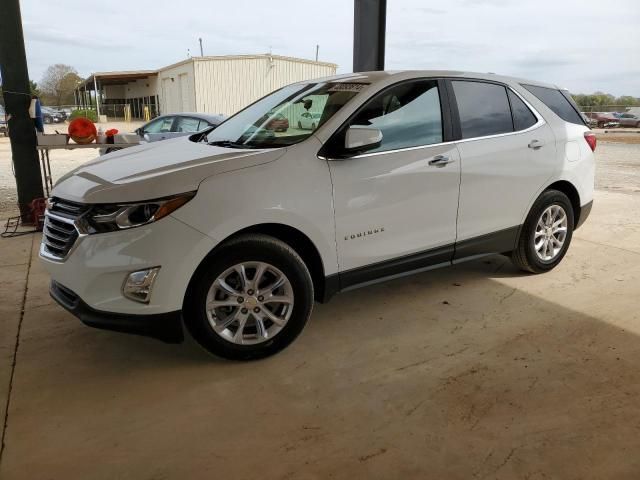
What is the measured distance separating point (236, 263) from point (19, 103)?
4.90 m

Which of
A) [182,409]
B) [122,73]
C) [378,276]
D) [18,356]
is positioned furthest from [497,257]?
[122,73]

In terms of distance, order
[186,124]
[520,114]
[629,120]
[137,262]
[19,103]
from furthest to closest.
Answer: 1. [629,120]
2. [186,124]
3. [19,103]
4. [520,114]
5. [137,262]

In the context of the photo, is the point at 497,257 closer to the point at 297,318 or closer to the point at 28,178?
the point at 297,318

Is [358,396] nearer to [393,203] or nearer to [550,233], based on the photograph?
[393,203]

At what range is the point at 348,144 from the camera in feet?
10.7

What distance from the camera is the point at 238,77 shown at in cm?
2898

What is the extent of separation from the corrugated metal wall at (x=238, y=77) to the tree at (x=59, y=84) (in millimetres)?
40877

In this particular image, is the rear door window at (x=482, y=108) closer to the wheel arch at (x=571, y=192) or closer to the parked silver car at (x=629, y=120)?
the wheel arch at (x=571, y=192)

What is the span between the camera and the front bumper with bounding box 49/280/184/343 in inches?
113

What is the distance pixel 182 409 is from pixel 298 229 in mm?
1209

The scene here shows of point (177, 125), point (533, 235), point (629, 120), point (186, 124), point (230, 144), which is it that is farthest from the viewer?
point (629, 120)

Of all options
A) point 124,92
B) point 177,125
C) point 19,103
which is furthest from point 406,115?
point 124,92

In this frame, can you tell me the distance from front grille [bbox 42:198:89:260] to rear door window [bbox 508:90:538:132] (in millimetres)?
3333

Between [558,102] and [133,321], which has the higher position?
[558,102]
